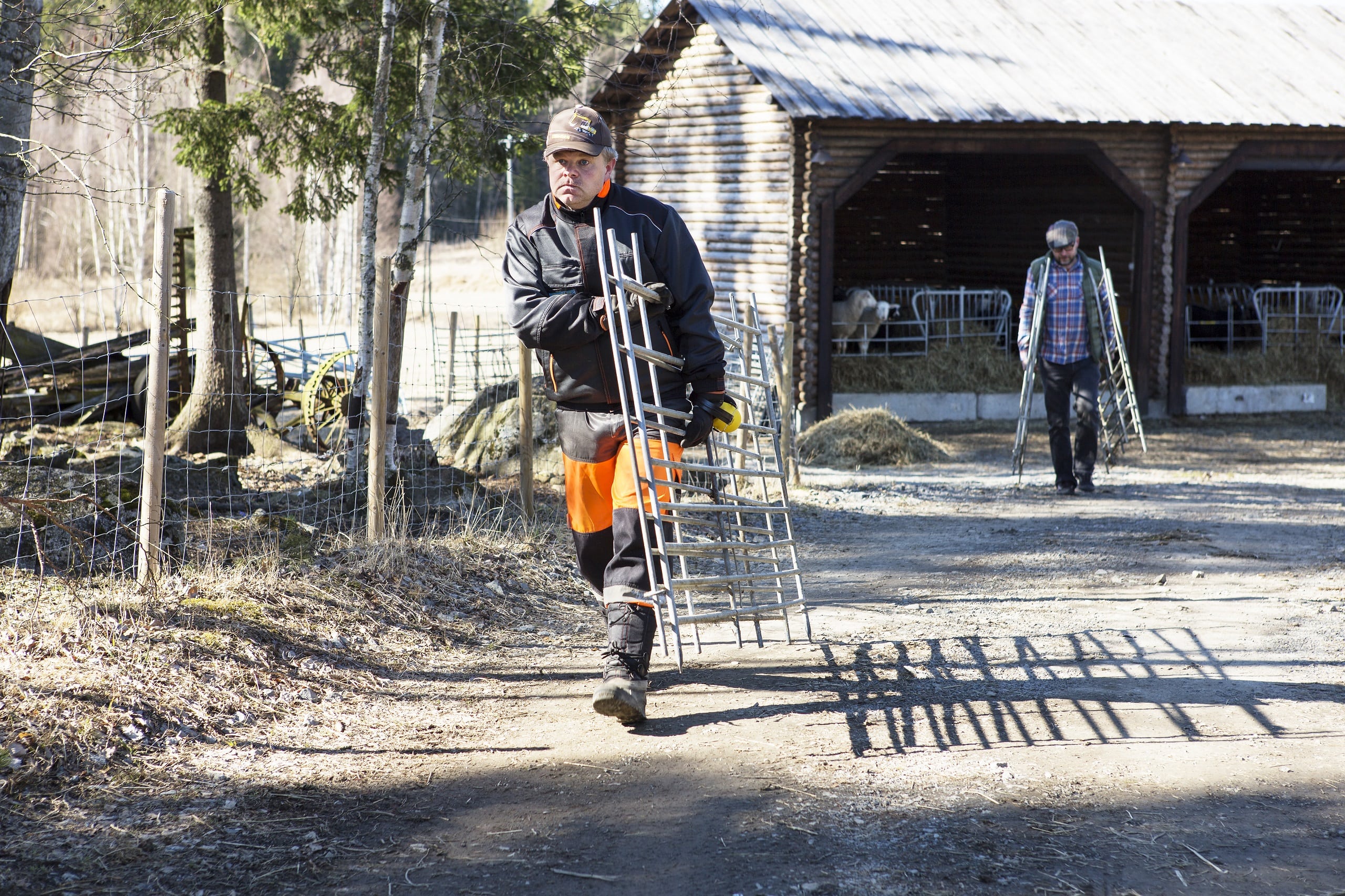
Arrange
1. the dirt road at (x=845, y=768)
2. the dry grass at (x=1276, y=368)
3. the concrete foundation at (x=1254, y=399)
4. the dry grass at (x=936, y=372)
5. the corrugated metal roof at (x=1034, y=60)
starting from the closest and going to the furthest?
the dirt road at (x=845, y=768) → the corrugated metal roof at (x=1034, y=60) → the dry grass at (x=936, y=372) → the concrete foundation at (x=1254, y=399) → the dry grass at (x=1276, y=368)

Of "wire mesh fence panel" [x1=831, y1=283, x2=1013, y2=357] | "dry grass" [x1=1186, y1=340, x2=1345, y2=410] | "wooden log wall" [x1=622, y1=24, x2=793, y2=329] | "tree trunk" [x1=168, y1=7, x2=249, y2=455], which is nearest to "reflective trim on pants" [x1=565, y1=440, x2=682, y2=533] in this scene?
"wooden log wall" [x1=622, y1=24, x2=793, y2=329]

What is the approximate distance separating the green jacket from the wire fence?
13.4ft

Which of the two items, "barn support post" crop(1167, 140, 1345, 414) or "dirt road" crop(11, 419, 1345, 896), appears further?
"barn support post" crop(1167, 140, 1345, 414)

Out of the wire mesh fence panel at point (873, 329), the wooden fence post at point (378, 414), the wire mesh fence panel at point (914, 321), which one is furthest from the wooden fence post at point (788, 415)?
the wire mesh fence panel at point (914, 321)

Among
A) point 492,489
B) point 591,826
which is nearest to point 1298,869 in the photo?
point 591,826

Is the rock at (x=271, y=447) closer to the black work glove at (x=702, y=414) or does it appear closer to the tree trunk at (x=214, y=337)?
the tree trunk at (x=214, y=337)

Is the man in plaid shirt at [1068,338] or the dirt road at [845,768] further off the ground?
the man in plaid shirt at [1068,338]

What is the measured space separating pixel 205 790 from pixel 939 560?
4724mm

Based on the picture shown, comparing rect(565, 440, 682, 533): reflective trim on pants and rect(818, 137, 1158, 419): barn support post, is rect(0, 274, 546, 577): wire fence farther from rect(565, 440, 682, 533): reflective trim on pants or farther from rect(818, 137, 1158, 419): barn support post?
rect(818, 137, 1158, 419): barn support post

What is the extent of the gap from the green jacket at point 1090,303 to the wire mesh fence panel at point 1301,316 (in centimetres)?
907

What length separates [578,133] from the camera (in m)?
4.03

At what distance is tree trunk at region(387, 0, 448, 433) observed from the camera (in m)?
7.98

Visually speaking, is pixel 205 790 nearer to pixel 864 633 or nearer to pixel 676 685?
pixel 676 685

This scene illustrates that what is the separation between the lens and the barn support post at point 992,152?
13172 mm
